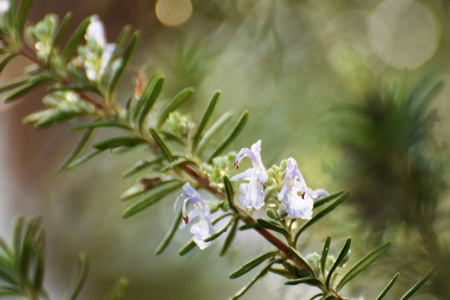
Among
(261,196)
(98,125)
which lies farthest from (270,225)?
(98,125)

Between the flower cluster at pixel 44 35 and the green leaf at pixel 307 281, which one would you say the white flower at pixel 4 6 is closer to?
the flower cluster at pixel 44 35

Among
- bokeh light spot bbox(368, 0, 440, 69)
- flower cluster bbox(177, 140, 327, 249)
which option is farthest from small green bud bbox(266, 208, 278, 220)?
bokeh light spot bbox(368, 0, 440, 69)

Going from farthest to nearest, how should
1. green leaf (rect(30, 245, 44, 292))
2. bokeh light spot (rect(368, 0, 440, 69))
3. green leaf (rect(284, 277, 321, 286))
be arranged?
bokeh light spot (rect(368, 0, 440, 69))
green leaf (rect(30, 245, 44, 292))
green leaf (rect(284, 277, 321, 286))

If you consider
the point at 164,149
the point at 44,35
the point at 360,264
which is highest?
the point at 44,35

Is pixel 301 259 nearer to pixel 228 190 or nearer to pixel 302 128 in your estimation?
pixel 228 190

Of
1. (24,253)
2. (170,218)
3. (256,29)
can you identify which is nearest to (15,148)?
(170,218)

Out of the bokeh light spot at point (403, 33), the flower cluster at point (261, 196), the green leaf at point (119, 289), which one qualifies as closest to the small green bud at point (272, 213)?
the flower cluster at point (261, 196)

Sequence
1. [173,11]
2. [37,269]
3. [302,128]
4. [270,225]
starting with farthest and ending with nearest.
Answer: [173,11]
[302,128]
[37,269]
[270,225]

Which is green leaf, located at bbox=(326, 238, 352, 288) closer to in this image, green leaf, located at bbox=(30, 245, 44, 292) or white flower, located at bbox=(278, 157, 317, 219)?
white flower, located at bbox=(278, 157, 317, 219)
